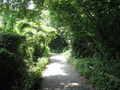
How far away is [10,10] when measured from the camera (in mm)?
10914

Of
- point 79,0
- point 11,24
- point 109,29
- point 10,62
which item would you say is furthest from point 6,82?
point 109,29

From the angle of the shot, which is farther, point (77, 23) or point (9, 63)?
point (77, 23)

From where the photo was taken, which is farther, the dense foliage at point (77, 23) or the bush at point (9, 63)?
the dense foliage at point (77, 23)

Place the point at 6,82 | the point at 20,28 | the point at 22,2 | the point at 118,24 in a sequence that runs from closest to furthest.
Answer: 1. the point at 6,82
2. the point at 22,2
3. the point at 118,24
4. the point at 20,28

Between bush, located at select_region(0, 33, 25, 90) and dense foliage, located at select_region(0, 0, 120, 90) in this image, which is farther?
dense foliage, located at select_region(0, 0, 120, 90)

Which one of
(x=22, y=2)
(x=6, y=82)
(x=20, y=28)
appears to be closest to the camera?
(x=6, y=82)

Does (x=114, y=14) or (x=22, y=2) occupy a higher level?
(x=22, y=2)

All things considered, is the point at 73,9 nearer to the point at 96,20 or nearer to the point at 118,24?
the point at 96,20

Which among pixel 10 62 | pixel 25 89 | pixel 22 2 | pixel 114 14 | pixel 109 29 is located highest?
pixel 22 2

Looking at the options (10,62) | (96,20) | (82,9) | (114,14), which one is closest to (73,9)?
(82,9)

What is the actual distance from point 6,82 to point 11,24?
15.6ft

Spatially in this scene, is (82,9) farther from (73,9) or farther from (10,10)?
(10,10)

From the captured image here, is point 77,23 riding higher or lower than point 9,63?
higher

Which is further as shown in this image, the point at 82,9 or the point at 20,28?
the point at 20,28
